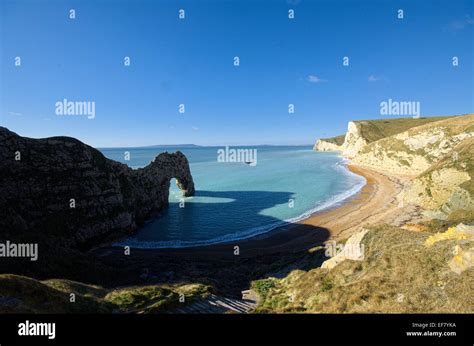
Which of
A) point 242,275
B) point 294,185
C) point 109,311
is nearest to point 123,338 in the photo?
point 109,311

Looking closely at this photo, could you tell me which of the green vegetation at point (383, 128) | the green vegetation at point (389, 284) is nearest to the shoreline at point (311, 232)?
the green vegetation at point (389, 284)

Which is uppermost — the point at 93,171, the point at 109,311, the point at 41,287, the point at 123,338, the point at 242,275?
the point at 93,171

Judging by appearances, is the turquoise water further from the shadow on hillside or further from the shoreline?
the shoreline

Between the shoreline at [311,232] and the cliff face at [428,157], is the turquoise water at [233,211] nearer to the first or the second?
the shoreline at [311,232]

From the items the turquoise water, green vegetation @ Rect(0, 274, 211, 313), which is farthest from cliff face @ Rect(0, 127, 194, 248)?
green vegetation @ Rect(0, 274, 211, 313)

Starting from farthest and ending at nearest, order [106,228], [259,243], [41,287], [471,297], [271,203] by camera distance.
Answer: [271,203] < [106,228] < [259,243] < [41,287] < [471,297]

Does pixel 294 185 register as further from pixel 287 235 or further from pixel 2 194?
pixel 2 194

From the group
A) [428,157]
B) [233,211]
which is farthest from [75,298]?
[428,157]
